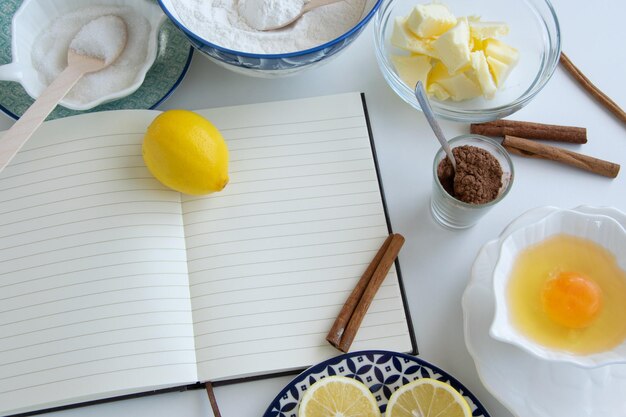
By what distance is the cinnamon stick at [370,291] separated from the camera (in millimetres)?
912

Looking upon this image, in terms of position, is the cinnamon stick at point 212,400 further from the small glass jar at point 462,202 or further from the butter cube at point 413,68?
the butter cube at point 413,68

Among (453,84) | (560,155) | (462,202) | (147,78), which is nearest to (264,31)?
(147,78)

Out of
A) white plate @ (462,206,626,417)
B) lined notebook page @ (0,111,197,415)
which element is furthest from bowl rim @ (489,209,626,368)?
lined notebook page @ (0,111,197,415)

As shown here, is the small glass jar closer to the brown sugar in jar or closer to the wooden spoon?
the brown sugar in jar

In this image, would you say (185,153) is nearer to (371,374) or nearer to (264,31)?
(264,31)

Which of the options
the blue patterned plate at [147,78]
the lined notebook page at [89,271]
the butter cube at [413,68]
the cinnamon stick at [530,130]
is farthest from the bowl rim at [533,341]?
the blue patterned plate at [147,78]

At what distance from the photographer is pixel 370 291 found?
94 cm

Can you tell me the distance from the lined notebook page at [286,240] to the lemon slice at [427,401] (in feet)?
0.27

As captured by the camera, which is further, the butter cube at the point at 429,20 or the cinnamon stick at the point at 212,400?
the butter cube at the point at 429,20

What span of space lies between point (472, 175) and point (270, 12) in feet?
1.47

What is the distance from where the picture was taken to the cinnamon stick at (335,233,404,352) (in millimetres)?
912

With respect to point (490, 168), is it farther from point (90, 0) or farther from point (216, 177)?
point (90, 0)

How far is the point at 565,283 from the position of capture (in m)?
0.86

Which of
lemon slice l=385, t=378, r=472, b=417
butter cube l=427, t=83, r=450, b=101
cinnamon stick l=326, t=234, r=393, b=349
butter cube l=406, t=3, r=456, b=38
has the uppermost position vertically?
butter cube l=406, t=3, r=456, b=38
